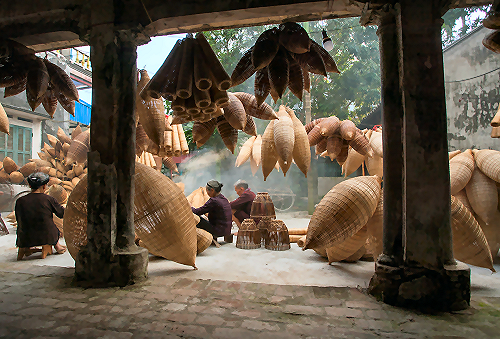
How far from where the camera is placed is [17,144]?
36.0 feet

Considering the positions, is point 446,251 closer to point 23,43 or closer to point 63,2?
point 63,2

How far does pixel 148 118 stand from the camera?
3141 mm

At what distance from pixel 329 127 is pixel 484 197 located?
2129mm

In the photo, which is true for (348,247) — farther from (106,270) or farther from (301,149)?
(106,270)

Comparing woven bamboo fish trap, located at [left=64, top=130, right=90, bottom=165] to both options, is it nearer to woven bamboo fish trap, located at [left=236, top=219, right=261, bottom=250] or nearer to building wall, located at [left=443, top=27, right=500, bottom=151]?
woven bamboo fish trap, located at [left=236, top=219, right=261, bottom=250]

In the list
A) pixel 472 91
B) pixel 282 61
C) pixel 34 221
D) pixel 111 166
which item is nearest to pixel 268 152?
pixel 282 61

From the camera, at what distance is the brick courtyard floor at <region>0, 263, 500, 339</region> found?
1.83 m

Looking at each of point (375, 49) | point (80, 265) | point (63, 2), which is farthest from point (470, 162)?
point (375, 49)

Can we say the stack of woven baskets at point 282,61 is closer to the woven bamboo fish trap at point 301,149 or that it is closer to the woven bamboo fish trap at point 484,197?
the woven bamboo fish trap at point 301,149

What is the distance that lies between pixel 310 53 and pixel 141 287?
256cm

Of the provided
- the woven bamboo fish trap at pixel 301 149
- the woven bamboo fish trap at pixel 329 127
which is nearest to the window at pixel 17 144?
the woven bamboo fish trap at pixel 301 149

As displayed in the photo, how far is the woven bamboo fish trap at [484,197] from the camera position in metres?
3.73

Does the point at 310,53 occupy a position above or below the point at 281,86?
above

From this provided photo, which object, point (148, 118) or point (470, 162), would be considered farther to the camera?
point (470, 162)
